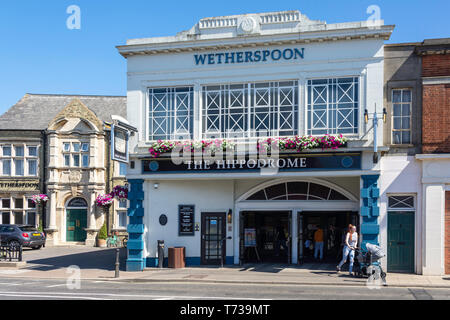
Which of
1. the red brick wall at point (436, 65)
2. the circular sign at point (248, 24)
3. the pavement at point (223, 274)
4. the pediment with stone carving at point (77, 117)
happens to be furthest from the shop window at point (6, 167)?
the red brick wall at point (436, 65)

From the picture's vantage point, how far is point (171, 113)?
18641 mm

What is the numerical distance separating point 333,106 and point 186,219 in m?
6.70

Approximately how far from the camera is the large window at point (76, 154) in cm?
3052

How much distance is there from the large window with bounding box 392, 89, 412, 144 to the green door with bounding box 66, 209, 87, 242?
65.3 feet

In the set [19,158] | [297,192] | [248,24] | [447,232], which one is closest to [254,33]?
[248,24]

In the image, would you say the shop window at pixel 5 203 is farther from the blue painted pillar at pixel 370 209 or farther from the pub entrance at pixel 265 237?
the blue painted pillar at pixel 370 209

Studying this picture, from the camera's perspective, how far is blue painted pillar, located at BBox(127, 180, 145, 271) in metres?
18.3

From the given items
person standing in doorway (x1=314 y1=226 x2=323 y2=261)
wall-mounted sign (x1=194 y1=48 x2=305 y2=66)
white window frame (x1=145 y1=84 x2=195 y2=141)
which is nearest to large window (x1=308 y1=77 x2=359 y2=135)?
wall-mounted sign (x1=194 y1=48 x2=305 y2=66)

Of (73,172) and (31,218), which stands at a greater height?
(73,172)

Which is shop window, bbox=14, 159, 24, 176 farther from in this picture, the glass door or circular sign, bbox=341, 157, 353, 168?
circular sign, bbox=341, 157, 353, 168

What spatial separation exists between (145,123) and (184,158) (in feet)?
6.78

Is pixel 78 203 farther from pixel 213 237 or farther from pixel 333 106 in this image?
pixel 333 106
